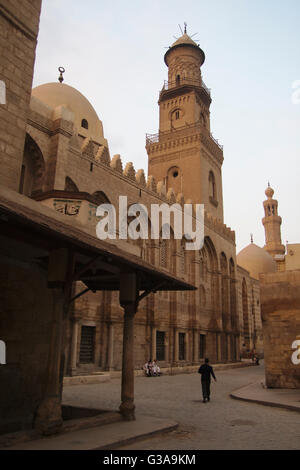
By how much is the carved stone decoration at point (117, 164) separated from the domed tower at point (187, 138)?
479 inches

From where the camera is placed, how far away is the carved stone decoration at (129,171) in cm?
2259

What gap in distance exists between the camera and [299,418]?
8.55 meters

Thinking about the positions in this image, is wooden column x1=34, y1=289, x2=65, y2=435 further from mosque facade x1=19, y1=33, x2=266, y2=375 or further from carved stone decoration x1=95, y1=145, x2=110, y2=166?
carved stone decoration x1=95, y1=145, x2=110, y2=166

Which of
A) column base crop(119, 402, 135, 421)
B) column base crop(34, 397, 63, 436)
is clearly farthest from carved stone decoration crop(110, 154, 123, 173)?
column base crop(34, 397, 63, 436)

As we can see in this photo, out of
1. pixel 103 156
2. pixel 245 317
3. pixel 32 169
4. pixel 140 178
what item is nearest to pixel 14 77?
pixel 32 169

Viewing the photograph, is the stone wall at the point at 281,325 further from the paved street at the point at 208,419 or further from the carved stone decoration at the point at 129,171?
the carved stone decoration at the point at 129,171

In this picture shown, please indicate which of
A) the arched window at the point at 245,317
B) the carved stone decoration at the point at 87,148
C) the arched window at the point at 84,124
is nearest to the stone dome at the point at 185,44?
the arched window at the point at 84,124

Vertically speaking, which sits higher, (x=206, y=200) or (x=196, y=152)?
(x=196, y=152)

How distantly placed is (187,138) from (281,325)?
23.5 m

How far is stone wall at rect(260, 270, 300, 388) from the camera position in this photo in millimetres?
14430

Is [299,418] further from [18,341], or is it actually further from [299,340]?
[18,341]

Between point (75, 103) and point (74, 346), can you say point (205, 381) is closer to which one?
point (74, 346)
